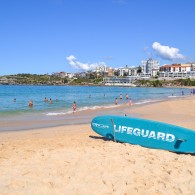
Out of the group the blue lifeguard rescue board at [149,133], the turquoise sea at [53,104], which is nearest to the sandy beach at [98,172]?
the blue lifeguard rescue board at [149,133]

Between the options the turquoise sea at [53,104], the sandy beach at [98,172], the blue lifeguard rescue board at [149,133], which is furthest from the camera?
the turquoise sea at [53,104]

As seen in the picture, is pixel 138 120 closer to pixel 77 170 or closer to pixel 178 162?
pixel 178 162

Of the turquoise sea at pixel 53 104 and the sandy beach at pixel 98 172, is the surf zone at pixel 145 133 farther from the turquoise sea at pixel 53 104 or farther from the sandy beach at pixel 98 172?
the turquoise sea at pixel 53 104

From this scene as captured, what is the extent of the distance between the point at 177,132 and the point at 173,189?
→ 3.26 metres

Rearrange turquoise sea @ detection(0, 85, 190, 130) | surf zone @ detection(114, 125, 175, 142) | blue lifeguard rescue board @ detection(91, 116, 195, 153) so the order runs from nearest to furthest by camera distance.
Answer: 1. blue lifeguard rescue board @ detection(91, 116, 195, 153)
2. surf zone @ detection(114, 125, 175, 142)
3. turquoise sea @ detection(0, 85, 190, 130)

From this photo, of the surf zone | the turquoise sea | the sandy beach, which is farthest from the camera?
the turquoise sea

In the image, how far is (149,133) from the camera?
9172mm

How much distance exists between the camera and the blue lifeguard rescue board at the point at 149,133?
28.3 feet

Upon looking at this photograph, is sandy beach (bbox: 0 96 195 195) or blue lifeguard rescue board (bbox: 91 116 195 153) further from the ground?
blue lifeguard rescue board (bbox: 91 116 195 153)

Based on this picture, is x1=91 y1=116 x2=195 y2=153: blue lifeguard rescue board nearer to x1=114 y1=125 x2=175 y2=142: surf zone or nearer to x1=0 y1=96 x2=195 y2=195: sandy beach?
x1=114 y1=125 x2=175 y2=142: surf zone

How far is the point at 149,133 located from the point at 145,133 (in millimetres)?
124

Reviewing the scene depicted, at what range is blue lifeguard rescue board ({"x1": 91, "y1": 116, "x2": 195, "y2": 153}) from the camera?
8.63m

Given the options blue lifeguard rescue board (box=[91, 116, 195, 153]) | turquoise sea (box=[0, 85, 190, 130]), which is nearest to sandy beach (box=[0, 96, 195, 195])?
blue lifeguard rescue board (box=[91, 116, 195, 153])

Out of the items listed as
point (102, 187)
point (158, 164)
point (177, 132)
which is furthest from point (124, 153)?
point (102, 187)
